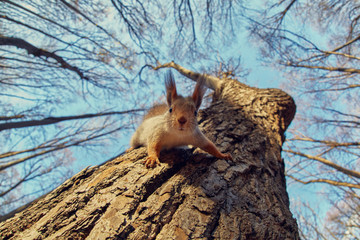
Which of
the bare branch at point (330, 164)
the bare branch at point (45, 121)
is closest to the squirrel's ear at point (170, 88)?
the bare branch at point (45, 121)

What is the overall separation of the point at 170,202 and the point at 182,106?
0.87 meters

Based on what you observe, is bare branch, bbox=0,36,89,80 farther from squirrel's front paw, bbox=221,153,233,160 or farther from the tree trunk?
squirrel's front paw, bbox=221,153,233,160

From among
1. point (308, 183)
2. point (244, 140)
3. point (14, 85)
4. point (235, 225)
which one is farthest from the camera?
point (308, 183)

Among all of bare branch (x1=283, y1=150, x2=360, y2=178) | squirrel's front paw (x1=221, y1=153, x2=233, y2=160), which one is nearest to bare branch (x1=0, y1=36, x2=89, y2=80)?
squirrel's front paw (x1=221, y1=153, x2=233, y2=160)

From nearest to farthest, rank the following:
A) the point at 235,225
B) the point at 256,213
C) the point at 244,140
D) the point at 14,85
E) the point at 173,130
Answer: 1. the point at 235,225
2. the point at 256,213
3. the point at 173,130
4. the point at 244,140
5. the point at 14,85

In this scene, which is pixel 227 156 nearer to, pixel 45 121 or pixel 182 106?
pixel 182 106

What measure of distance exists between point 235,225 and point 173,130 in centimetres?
91

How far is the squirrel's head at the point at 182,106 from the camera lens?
1616mm

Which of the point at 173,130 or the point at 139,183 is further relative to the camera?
the point at 173,130

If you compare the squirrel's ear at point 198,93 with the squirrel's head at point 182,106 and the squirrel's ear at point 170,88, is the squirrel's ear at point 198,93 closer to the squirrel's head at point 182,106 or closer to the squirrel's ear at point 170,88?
the squirrel's head at point 182,106

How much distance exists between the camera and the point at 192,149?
5.73ft

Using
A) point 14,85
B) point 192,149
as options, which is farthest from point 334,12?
point 14,85

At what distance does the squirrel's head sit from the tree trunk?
10.2 inches

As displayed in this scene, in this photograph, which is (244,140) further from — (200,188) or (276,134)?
(200,188)
